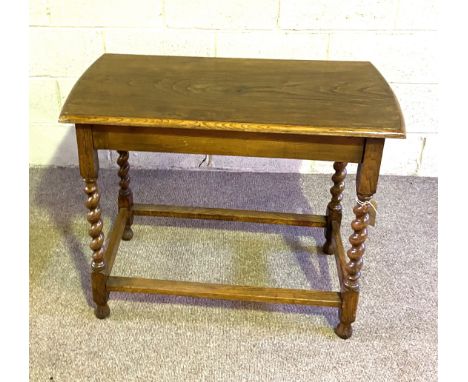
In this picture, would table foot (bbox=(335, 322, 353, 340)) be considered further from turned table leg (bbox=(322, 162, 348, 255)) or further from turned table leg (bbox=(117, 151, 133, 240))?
turned table leg (bbox=(117, 151, 133, 240))

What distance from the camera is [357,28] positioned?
2189 millimetres

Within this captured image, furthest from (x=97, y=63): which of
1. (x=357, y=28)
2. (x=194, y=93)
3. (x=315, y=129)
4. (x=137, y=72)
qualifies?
(x=357, y=28)

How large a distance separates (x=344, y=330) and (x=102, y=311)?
75cm

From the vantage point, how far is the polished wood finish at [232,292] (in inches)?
62.2

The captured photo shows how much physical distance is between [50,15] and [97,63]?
0.67 meters

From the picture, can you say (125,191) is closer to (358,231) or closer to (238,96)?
(238,96)

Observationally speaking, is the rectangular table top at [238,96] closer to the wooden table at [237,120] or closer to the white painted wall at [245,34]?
the wooden table at [237,120]

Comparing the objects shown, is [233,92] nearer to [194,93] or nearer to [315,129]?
[194,93]

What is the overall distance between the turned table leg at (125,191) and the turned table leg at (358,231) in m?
0.83

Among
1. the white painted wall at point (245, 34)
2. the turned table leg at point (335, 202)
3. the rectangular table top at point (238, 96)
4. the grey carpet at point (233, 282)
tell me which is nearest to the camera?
the rectangular table top at point (238, 96)

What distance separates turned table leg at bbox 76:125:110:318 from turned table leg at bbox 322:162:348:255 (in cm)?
80

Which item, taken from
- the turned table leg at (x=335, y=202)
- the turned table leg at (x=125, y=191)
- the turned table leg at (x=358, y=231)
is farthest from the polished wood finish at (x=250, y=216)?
the turned table leg at (x=358, y=231)

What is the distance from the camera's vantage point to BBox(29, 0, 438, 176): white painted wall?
7.09 ft

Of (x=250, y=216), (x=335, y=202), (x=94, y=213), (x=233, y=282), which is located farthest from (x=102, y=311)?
(x=335, y=202)
